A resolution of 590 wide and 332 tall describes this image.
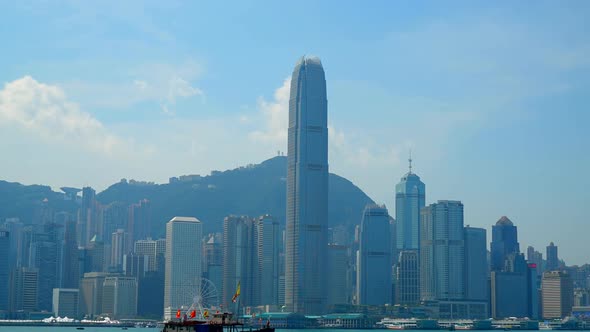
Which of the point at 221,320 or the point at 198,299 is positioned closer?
the point at 221,320

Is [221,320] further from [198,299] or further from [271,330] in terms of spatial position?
[198,299]

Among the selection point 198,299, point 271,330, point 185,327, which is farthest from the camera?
point 198,299

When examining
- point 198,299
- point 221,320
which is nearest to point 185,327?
point 221,320

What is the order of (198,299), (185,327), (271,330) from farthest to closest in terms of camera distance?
(198,299)
(271,330)
(185,327)

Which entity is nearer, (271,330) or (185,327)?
(185,327)

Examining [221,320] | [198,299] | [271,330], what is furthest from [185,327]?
[198,299]

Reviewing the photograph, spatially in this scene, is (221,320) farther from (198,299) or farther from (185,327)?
(198,299)

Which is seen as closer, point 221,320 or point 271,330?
point 221,320

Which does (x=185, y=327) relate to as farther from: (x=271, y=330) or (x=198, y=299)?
(x=198, y=299)
